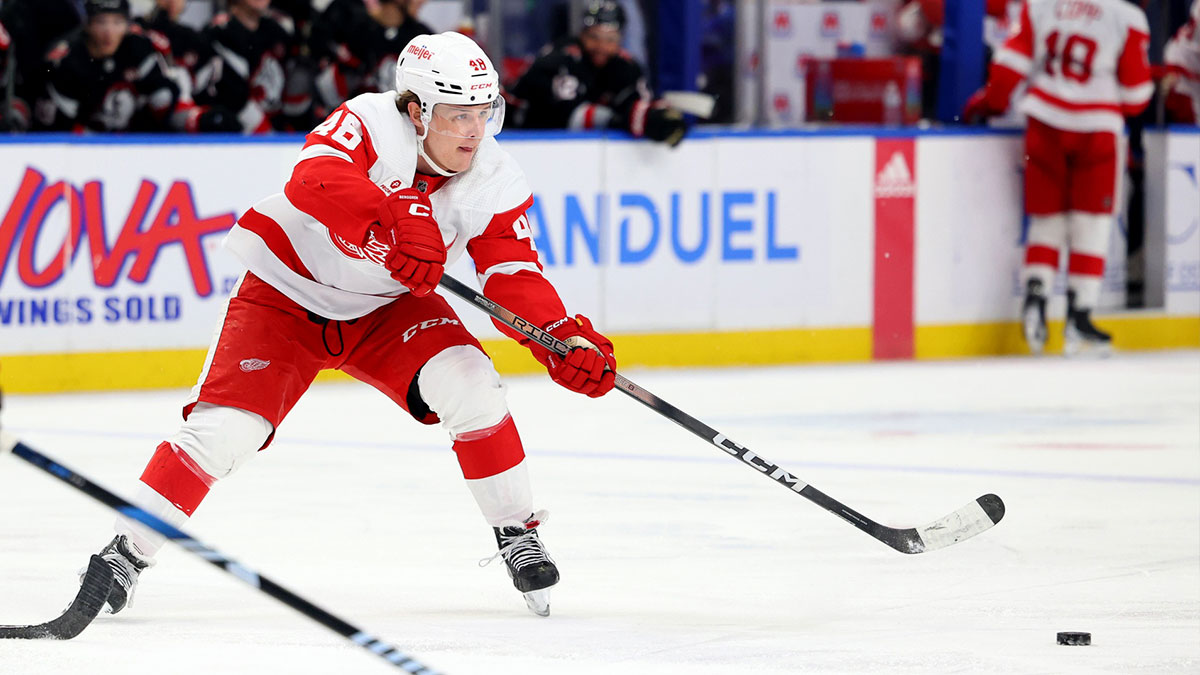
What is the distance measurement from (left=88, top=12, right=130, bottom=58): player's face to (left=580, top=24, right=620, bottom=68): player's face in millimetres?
1910

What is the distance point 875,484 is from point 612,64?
3440 mm

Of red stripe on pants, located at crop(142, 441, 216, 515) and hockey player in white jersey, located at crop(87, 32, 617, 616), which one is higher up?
hockey player in white jersey, located at crop(87, 32, 617, 616)

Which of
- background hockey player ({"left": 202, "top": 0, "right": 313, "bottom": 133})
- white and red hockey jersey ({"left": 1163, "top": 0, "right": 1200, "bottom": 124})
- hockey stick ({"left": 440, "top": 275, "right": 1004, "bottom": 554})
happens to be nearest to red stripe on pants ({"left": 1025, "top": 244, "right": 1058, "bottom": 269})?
white and red hockey jersey ({"left": 1163, "top": 0, "right": 1200, "bottom": 124})

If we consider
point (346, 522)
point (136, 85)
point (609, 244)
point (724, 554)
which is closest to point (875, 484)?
point (724, 554)

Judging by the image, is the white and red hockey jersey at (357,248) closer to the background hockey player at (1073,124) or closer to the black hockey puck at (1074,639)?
the black hockey puck at (1074,639)

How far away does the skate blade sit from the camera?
371 cm

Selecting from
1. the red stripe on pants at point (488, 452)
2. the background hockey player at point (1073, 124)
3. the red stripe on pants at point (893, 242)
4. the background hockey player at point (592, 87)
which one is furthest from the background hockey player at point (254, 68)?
the red stripe on pants at point (488, 452)

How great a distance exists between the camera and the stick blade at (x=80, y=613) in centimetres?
341

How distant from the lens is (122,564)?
11.5 feet

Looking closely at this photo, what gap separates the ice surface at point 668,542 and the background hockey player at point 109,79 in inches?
43.0

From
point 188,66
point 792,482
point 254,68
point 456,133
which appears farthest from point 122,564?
point 254,68

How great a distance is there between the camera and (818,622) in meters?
3.68

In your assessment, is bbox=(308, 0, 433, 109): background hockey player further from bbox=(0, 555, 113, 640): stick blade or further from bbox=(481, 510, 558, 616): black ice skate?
bbox=(0, 555, 113, 640): stick blade

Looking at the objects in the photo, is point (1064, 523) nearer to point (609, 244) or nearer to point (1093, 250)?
point (609, 244)
